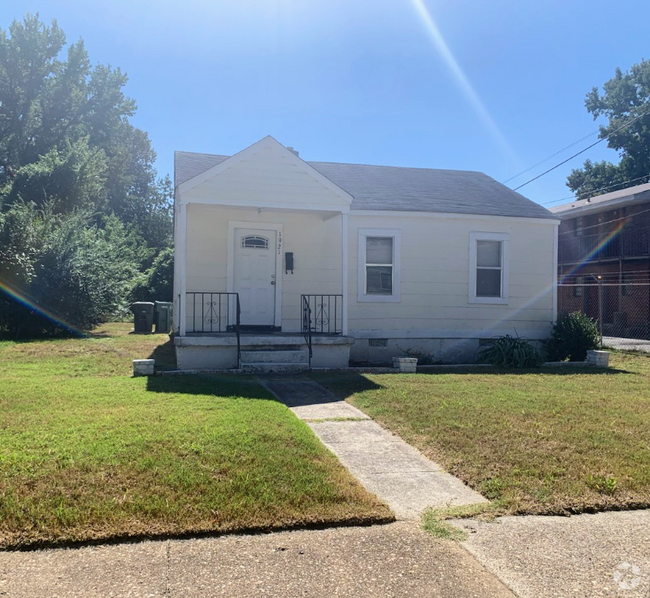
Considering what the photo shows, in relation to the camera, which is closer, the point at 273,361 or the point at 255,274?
the point at 273,361

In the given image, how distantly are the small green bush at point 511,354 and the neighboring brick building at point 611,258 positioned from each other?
455 inches

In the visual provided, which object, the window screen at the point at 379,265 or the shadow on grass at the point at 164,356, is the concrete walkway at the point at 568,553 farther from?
the window screen at the point at 379,265

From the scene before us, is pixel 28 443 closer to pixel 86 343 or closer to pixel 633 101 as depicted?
pixel 86 343

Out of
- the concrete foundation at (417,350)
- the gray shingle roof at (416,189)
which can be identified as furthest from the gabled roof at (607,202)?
the concrete foundation at (417,350)

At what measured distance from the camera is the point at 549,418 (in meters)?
6.31

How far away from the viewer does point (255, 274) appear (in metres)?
11.6

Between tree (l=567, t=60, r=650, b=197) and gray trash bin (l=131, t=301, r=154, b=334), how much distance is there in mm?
33402

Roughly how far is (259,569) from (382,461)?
2110mm

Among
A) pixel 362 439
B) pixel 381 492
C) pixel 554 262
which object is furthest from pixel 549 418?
pixel 554 262

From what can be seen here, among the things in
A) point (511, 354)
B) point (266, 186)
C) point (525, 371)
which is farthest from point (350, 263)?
point (525, 371)

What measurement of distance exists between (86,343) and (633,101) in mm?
42169

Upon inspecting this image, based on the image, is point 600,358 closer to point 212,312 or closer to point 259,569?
point 212,312

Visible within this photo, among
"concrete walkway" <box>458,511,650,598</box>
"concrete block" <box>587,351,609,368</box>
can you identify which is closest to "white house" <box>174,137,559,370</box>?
"concrete block" <box>587,351,609,368</box>

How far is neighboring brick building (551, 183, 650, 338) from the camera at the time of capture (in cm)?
2345
